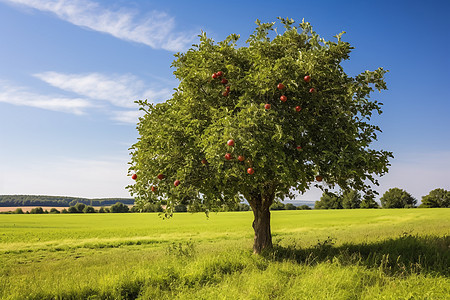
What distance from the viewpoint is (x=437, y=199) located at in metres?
117

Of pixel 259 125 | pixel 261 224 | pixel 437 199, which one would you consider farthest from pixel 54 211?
pixel 437 199

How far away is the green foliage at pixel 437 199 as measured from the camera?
111750 mm

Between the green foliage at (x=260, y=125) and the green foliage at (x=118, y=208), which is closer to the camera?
the green foliage at (x=260, y=125)

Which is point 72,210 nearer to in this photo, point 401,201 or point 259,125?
point 259,125

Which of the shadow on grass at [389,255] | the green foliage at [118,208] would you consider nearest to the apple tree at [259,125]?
the shadow on grass at [389,255]

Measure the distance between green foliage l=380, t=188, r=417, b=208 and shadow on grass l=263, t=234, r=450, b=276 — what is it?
4729 inches

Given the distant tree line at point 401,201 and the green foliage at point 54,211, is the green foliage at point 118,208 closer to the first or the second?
the green foliage at point 54,211

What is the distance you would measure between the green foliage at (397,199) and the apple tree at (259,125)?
12483cm

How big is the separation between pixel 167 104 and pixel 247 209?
84377 mm

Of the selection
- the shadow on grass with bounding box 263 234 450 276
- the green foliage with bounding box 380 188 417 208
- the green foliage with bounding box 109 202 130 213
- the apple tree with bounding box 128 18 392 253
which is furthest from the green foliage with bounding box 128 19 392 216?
the green foliage with bounding box 380 188 417 208

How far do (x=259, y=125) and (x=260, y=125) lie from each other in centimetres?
5

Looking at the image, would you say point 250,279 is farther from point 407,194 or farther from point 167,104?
point 407,194

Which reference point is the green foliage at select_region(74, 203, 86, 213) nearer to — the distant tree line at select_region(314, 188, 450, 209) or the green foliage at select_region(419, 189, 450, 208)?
the distant tree line at select_region(314, 188, 450, 209)

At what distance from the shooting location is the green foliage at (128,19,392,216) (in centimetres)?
1103
